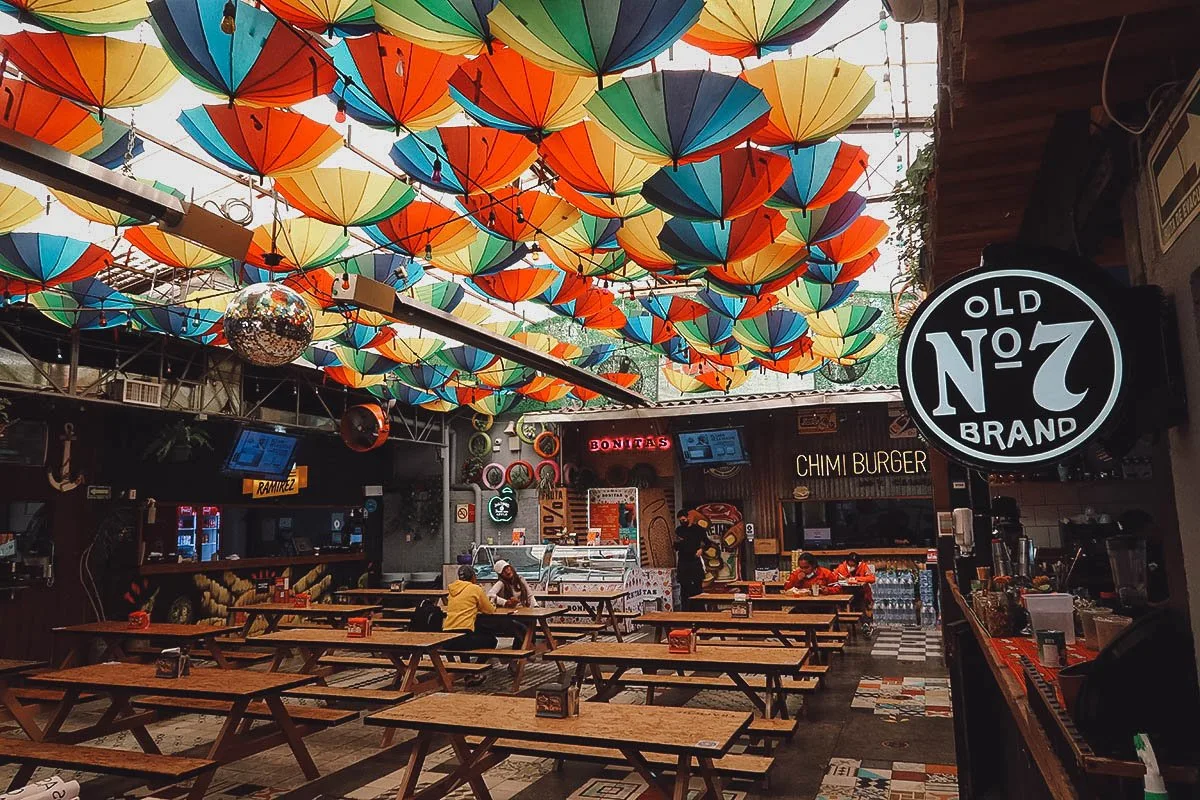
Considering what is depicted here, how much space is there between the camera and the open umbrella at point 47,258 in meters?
6.34

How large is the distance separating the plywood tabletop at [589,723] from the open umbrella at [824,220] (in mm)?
3662

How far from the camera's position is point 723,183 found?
486 cm

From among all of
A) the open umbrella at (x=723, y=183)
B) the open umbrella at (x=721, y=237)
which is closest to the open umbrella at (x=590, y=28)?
the open umbrella at (x=723, y=183)

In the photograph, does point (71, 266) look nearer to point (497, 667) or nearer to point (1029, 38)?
point (497, 667)

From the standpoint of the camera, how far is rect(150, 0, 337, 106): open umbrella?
3.70 meters

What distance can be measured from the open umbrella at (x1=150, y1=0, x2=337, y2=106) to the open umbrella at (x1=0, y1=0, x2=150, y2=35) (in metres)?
0.13

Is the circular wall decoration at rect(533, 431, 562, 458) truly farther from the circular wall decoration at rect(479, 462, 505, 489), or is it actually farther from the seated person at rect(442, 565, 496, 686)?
the seated person at rect(442, 565, 496, 686)

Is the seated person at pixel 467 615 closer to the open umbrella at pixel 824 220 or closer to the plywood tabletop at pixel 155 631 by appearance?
the plywood tabletop at pixel 155 631

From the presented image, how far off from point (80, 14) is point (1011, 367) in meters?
4.13

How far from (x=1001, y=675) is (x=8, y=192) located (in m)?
6.48

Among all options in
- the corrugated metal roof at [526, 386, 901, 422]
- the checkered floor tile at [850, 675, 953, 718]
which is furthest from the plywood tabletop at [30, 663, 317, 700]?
the corrugated metal roof at [526, 386, 901, 422]

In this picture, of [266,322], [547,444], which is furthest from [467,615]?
[547,444]

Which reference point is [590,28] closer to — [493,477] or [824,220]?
[824,220]

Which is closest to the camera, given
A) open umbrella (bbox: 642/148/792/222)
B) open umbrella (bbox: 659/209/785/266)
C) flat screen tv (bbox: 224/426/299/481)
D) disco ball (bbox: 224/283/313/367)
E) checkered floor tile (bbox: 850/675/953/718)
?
open umbrella (bbox: 642/148/792/222)
